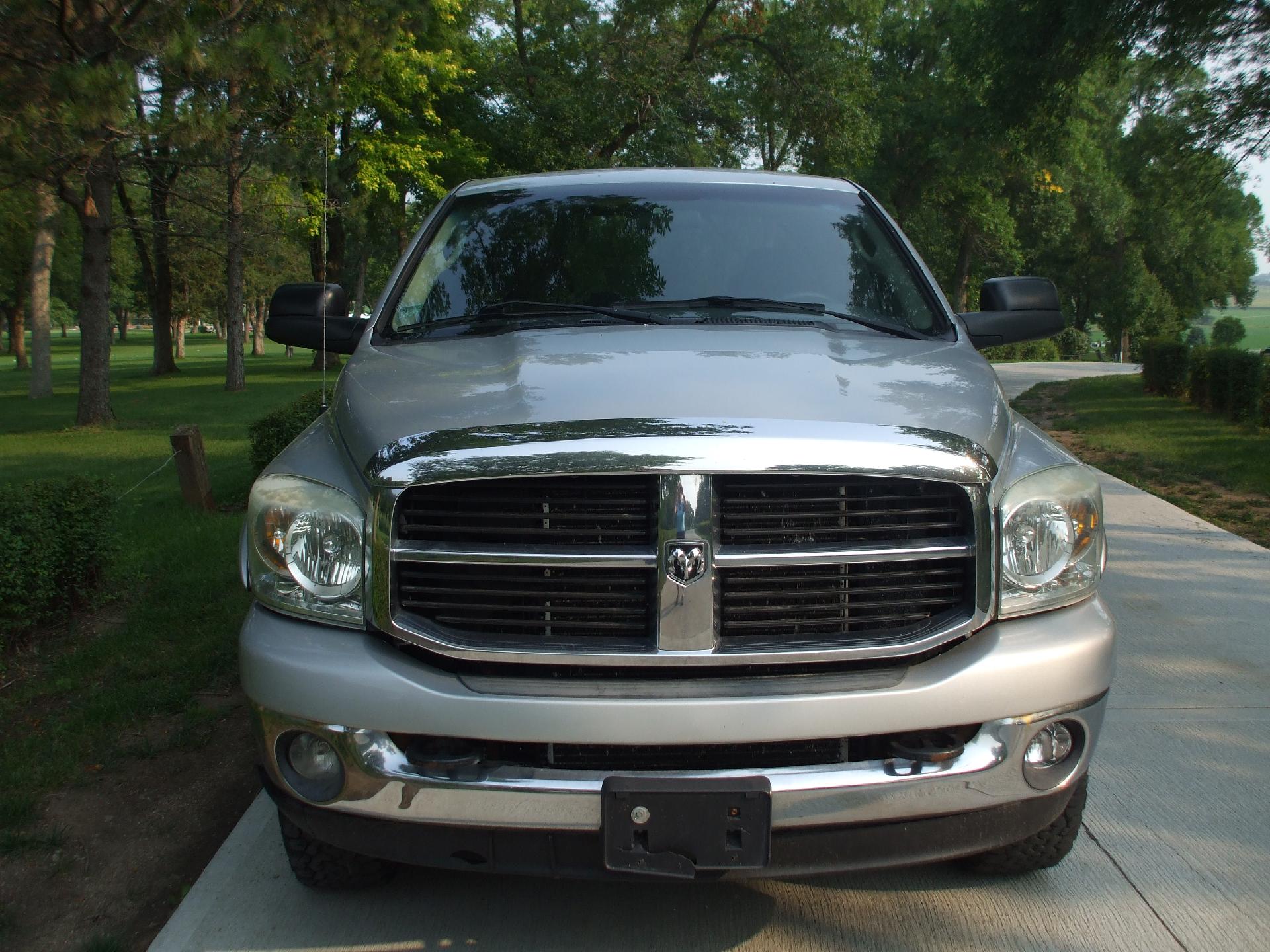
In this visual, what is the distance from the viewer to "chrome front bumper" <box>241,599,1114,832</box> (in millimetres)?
2357

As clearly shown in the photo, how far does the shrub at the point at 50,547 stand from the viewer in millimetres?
4984

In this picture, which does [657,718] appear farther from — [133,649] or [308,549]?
[133,649]

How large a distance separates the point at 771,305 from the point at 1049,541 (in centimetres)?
129

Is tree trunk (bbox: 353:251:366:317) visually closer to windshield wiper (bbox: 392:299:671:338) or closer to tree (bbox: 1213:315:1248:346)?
windshield wiper (bbox: 392:299:671:338)

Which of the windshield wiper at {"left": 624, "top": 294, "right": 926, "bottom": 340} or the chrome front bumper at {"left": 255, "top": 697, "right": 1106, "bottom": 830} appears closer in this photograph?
the chrome front bumper at {"left": 255, "top": 697, "right": 1106, "bottom": 830}

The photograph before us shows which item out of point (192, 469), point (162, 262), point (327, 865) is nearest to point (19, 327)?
point (162, 262)

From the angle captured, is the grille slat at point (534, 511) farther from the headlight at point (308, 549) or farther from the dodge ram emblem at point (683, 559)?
the headlight at point (308, 549)

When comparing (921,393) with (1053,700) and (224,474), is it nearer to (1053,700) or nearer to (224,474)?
(1053,700)

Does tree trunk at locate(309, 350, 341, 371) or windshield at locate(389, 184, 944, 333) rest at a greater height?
windshield at locate(389, 184, 944, 333)

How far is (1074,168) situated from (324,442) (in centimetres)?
4172

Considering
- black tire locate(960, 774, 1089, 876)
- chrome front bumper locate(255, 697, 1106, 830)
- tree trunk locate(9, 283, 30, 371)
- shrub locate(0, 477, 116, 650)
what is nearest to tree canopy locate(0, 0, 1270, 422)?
tree trunk locate(9, 283, 30, 371)

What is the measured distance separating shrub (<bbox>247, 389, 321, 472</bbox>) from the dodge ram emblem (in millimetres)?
6931

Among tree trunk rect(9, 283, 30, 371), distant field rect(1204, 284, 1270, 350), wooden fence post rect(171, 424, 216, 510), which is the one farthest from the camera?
distant field rect(1204, 284, 1270, 350)

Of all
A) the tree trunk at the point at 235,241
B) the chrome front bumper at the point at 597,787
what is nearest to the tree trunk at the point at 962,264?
the tree trunk at the point at 235,241
